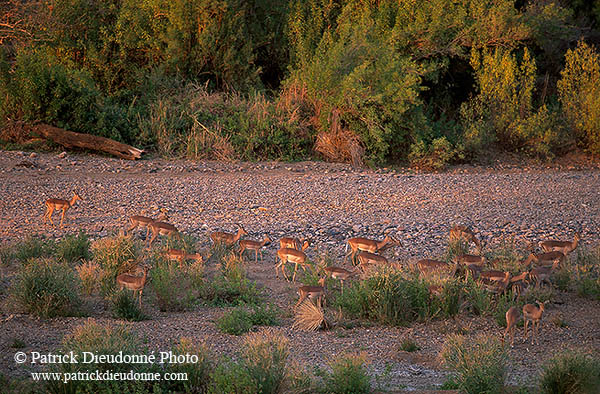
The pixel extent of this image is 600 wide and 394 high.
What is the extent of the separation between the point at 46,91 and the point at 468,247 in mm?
14035

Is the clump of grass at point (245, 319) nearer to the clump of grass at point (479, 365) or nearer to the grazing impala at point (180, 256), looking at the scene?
the grazing impala at point (180, 256)

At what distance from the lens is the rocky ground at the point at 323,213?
25.1 feet

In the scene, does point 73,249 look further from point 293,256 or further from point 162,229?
point 293,256

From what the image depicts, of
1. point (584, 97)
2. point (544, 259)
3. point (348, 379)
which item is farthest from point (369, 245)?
point (584, 97)

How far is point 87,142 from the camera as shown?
19641 mm

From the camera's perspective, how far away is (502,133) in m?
22.2

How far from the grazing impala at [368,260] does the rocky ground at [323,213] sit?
3.53 ft

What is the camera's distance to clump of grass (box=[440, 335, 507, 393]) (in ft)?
19.8

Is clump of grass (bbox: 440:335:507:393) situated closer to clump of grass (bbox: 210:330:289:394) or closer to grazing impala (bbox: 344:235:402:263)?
clump of grass (bbox: 210:330:289:394)

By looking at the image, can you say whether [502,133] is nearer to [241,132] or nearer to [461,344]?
[241,132]

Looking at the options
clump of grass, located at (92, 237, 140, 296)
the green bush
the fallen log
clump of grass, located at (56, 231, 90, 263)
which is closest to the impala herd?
clump of grass, located at (92, 237, 140, 296)

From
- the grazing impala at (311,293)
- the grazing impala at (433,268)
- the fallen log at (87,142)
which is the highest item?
the grazing impala at (433,268)

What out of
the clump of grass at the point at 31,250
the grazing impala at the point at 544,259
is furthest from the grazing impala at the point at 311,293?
the clump of grass at the point at 31,250

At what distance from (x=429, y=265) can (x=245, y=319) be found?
2713 mm
